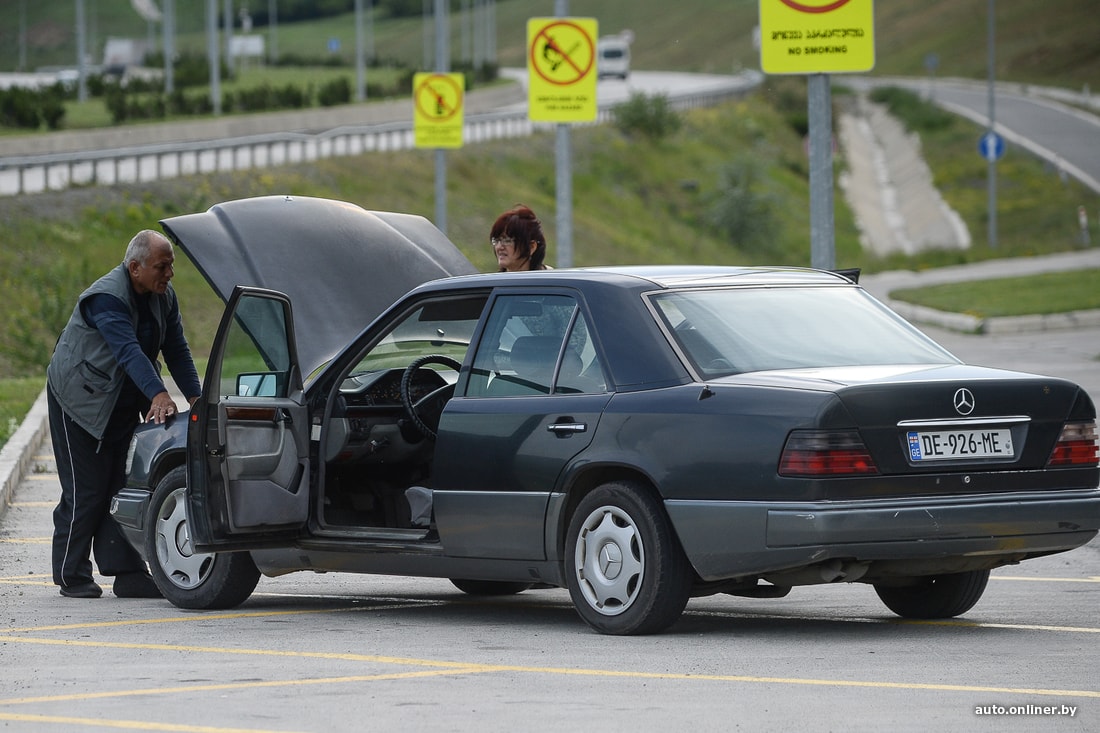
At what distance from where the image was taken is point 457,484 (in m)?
8.39

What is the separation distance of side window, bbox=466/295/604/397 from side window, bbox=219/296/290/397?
3.22 ft

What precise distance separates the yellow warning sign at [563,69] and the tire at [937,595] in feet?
32.9

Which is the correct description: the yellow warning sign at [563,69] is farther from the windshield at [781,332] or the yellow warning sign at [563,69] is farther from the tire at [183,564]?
the windshield at [781,332]

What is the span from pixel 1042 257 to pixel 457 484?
42.6m

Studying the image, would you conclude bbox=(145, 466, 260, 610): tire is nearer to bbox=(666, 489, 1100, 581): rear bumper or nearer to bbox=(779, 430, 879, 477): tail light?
bbox=(666, 489, 1100, 581): rear bumper

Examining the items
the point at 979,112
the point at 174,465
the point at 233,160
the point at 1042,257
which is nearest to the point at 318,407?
the point at 174,465

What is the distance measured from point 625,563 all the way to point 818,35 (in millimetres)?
4340

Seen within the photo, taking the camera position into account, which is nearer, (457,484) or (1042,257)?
(457,484)

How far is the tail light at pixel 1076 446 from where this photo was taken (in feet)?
25.5

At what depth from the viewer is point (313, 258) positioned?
9719 mm

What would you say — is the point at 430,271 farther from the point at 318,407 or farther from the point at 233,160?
the point at 233,160

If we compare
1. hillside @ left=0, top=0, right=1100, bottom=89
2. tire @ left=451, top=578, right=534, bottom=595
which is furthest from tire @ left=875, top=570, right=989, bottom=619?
hillside @ left=0, top=0, right=1100, bottom=89

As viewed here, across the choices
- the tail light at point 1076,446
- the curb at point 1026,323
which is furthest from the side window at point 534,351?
the curb at point 1026,323

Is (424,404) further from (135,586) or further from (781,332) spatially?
(135,586)
